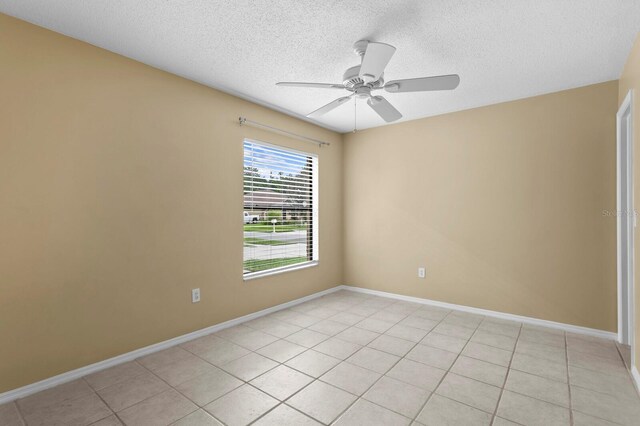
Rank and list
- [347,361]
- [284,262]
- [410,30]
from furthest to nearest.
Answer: [284,262] < [347,361] < [410,30]

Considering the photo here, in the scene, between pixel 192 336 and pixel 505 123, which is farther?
pixel 505 123

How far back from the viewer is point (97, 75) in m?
2.42

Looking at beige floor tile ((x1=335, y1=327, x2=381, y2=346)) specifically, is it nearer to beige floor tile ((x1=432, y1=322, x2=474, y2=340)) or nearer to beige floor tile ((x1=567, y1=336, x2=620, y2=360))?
beige floor tile ((x1=432, y1=322, x2=474, y2=340))

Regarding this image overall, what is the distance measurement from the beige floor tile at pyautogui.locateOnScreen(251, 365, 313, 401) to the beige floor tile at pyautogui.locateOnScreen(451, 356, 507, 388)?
3.88 feet

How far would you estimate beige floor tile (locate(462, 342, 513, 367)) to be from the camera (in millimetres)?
2561

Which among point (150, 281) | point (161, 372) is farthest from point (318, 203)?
point (161, 372)

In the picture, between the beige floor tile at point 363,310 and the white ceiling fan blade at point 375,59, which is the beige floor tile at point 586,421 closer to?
the beige floor tile at point 363,310

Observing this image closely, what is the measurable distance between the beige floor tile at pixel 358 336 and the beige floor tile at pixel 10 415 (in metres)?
2.32

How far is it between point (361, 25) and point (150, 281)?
2663mm

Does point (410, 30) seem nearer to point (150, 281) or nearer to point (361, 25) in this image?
point (361, 25)

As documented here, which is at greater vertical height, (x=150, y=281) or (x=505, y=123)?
(x=505, y=123)

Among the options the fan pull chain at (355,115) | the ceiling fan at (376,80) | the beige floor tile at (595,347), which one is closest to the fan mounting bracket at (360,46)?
the ceiling fan at (376,80)

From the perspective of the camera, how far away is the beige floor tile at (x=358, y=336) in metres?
2.96

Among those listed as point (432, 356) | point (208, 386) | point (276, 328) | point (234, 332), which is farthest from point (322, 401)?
point (234, 332)
